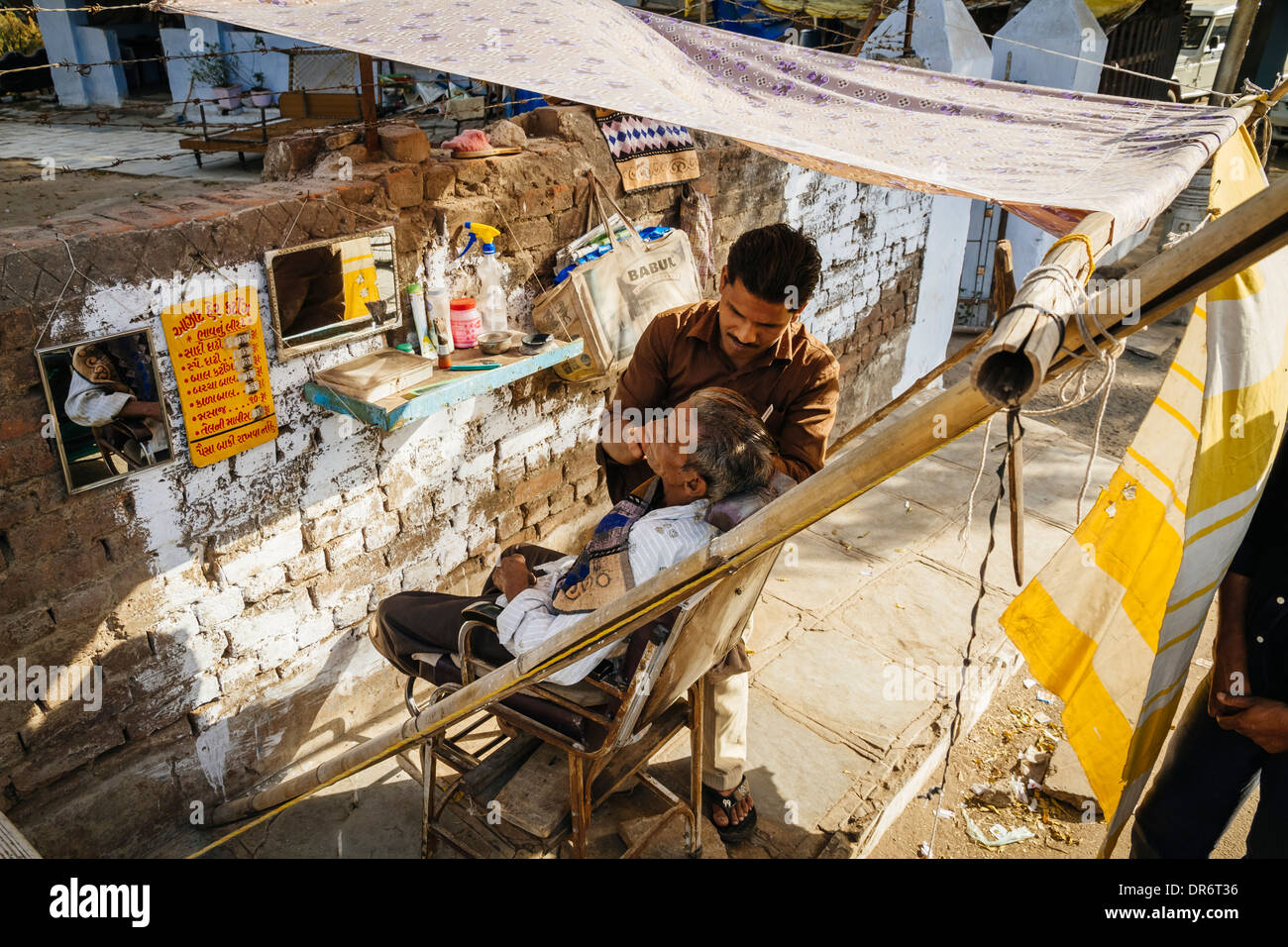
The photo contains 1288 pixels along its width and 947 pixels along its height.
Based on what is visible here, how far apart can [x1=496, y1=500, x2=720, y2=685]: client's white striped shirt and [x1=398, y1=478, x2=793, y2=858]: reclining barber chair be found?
0.14ft

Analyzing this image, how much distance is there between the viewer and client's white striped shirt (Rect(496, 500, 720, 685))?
7.68 ft

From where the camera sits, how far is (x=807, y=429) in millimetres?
2648

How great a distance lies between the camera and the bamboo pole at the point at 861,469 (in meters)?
1.23

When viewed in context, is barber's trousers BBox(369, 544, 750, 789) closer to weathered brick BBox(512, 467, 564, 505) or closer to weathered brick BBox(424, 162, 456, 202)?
weathered brick BBox(512, 467, 564, 505)

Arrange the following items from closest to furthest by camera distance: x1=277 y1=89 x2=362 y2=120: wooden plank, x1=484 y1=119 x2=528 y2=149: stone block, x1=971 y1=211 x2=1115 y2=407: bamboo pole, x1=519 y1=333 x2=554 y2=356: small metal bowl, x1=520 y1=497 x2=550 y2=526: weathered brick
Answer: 1. x1=971 y1=211 x2=1115 y2=407: bamboo pole
2. x1=519 y1=333 x2=554 y2=356: small metal bowl
3. x1=484 y1=119 x2=528 y2=149: stone block
4. x1=520 y1=497 x2=550 y2=526: weathered brick
5. x1=277 y1=89 x2=362 y2=120: wooden plank

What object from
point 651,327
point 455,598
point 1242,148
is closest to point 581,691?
point 455,598

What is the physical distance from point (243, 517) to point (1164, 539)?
2.84 meters

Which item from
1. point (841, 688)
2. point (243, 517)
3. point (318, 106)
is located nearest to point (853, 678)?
point (841, 688)

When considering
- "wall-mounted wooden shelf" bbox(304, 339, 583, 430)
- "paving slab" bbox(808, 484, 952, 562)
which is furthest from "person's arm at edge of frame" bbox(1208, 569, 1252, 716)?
"wall-mounted wooden shelf" bbox(304, 339, 583, 430)

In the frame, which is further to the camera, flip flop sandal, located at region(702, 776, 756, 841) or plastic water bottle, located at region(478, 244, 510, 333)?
plastic water bottle, located at region(478, 244, 510, 333)

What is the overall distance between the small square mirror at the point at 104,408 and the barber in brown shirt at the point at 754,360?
1.41m

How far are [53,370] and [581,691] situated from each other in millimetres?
1756
